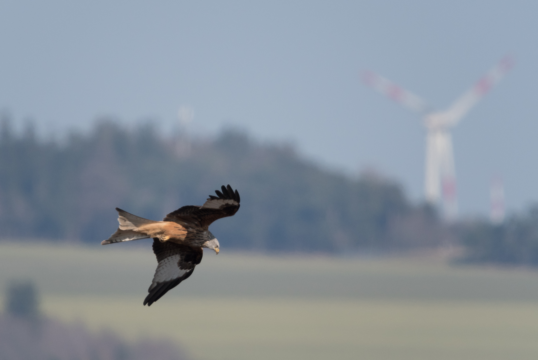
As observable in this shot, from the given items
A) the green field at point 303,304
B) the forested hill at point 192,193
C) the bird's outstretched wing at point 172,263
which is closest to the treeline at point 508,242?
the green field at point 303,304

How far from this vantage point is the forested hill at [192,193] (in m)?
137

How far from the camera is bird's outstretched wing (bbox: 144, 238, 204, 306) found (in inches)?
506

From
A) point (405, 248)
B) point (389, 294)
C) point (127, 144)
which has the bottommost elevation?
point (389, 294)

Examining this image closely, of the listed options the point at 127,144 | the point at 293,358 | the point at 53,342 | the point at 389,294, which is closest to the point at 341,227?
the point at 389,294

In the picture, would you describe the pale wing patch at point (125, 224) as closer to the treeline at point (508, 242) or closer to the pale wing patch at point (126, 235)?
the pale wing patch at point (126, 235)

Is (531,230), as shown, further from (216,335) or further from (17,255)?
(17,255)

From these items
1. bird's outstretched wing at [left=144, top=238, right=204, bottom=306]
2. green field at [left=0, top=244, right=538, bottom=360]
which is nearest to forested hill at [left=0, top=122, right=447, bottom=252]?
green field at [left=0, top=244, right=538, bottom=360]

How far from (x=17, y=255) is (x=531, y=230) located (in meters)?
69.0

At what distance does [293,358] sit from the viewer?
10531 cm

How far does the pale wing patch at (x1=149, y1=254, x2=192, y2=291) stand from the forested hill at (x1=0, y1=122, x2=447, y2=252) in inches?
4811

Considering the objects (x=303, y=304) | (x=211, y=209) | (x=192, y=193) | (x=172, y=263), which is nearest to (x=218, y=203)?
(x=211, y=209)

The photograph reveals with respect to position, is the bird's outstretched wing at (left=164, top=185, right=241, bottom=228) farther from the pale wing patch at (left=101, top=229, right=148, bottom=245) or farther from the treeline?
the treeline

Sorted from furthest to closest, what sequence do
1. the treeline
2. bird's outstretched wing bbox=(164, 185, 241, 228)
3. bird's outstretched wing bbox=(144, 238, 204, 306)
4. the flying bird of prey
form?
the treeline → bird's outstretched wing bbox=(144, 238, 204, 306) → bird's outstretched wing bbox=(164, 185, 241, 228) → the flying bird of prey

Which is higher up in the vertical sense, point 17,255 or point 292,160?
point 292,160
